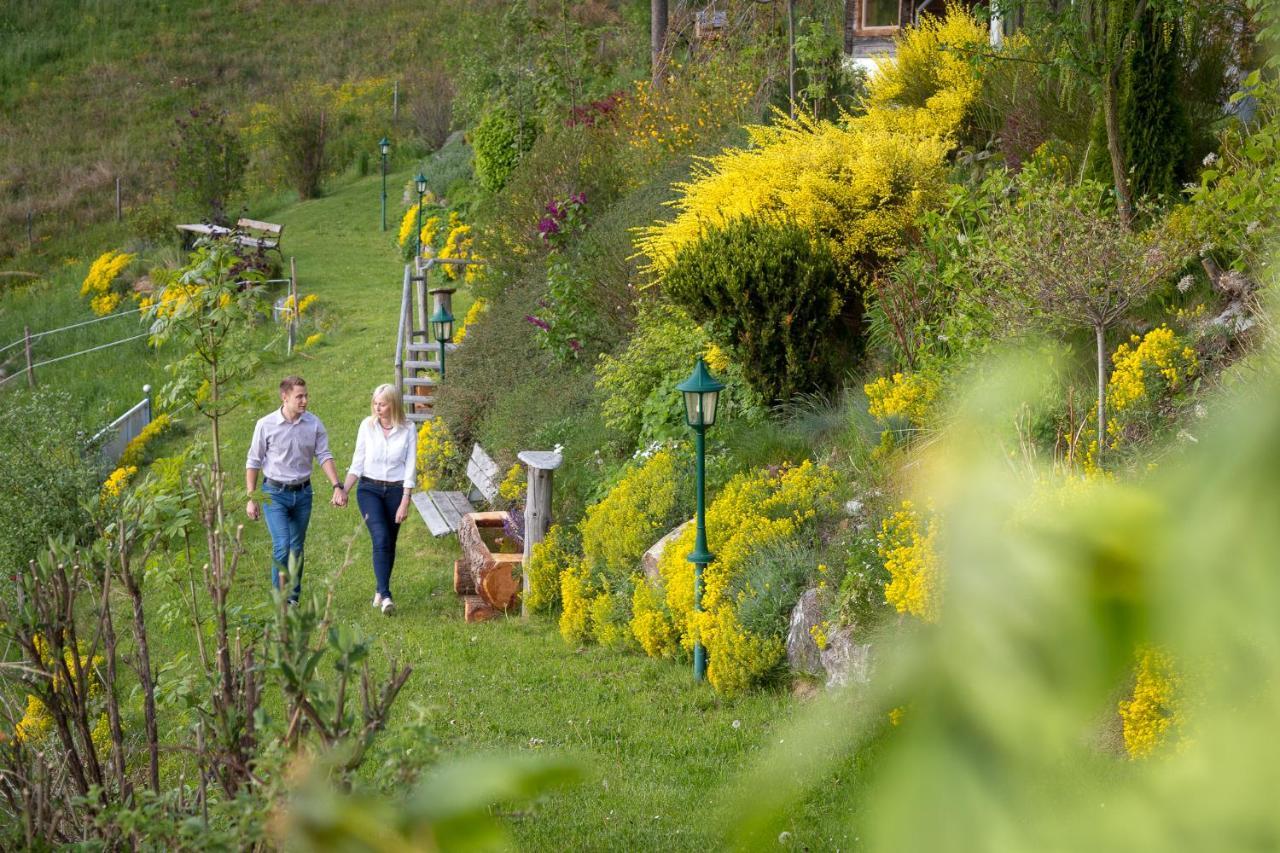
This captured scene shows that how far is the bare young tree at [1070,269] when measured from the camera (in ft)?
19.2

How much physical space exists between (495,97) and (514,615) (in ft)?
49.9

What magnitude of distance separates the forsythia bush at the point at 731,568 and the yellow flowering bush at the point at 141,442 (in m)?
9.92

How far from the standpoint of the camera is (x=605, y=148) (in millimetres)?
15242

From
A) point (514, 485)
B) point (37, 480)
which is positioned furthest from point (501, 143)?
point (514, 485)

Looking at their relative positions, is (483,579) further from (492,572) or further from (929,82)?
(929,82)

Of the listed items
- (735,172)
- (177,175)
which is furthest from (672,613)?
(177,175)

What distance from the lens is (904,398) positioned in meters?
6.60

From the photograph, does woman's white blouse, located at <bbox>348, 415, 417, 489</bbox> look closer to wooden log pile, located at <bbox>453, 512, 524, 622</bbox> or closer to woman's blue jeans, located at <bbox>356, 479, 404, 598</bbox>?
woman's blue jeans, located at <bbox>356, 479, 404, 598</bbox>

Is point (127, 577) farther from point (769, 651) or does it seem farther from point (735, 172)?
point (735, 172)

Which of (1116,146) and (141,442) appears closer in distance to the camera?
(1116,146)

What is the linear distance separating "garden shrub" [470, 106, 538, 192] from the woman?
1220 centimetres

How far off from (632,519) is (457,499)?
301 centimetres

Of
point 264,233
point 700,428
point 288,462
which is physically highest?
point 700,428

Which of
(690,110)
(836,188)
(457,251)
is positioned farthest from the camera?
(457,251)
